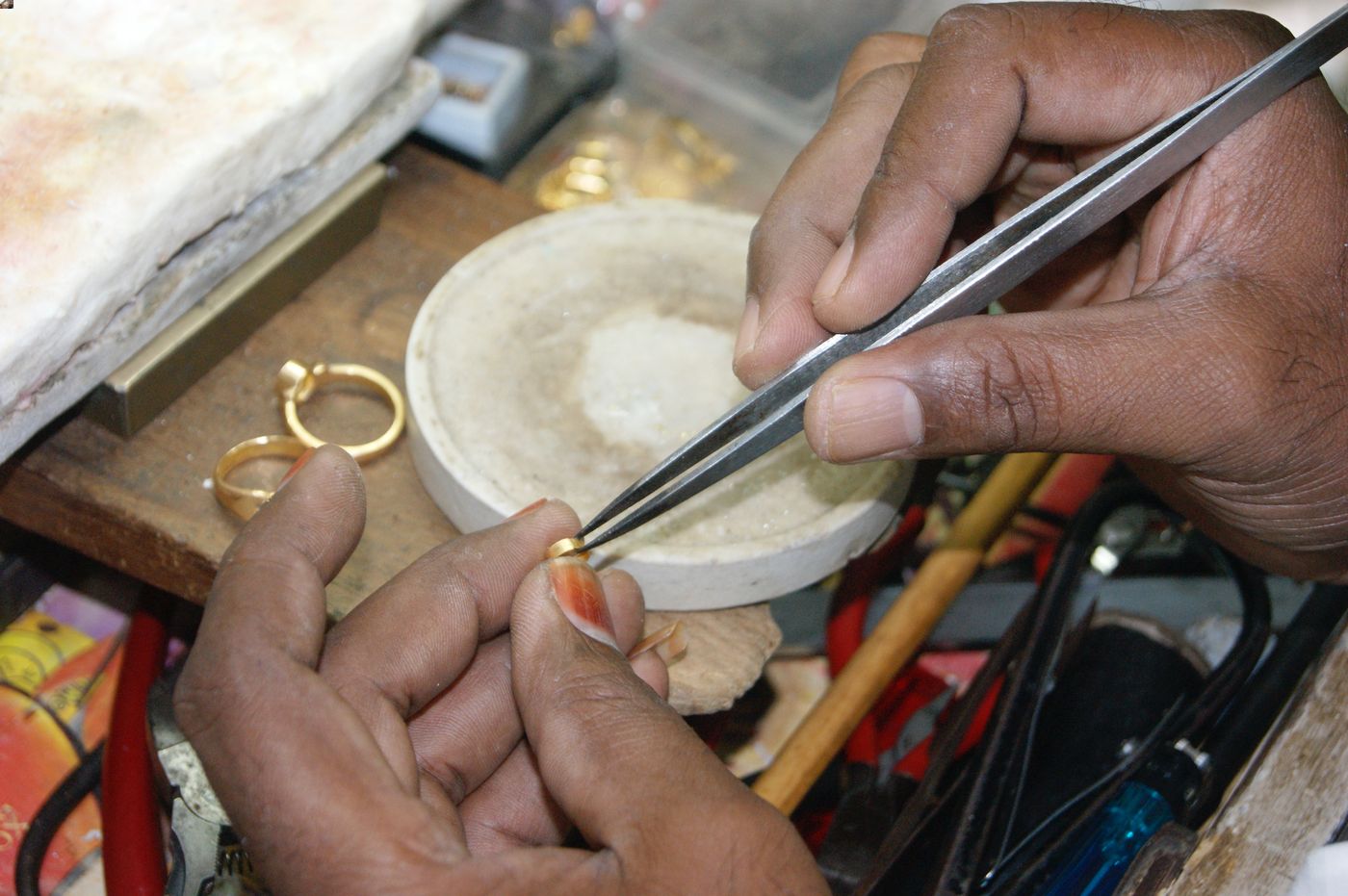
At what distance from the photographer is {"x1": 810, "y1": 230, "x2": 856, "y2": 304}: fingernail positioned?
973 millimetres

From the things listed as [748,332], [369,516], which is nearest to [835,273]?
[748,332]

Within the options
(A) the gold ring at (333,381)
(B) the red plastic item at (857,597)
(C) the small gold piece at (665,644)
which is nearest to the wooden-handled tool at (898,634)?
(B) the red plastic item at (857,597)

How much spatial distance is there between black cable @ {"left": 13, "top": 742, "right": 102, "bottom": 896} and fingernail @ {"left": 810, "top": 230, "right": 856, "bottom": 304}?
0.87 metres

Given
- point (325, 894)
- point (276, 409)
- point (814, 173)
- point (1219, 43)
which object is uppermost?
point (1219, 43)

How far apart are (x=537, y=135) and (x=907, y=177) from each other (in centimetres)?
89

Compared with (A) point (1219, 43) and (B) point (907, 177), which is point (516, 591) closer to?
(B) point (907, 177)

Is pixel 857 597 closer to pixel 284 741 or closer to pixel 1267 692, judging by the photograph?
pixel 1267 692

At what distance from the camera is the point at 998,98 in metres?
0.99

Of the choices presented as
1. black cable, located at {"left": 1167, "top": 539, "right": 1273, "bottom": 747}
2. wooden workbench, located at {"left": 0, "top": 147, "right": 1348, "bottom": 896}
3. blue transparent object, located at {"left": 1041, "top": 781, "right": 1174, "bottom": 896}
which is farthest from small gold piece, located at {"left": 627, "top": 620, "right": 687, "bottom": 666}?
black cable, located at {"left": 1167, "top": 539, "right": 1273, "bottom": 747}

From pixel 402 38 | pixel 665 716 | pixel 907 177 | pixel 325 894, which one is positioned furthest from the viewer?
pixel 402 38

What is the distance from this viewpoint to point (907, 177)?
3.24 ft

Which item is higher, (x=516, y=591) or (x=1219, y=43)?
(x=1219, y=43)

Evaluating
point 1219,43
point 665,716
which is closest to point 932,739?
point 665,716

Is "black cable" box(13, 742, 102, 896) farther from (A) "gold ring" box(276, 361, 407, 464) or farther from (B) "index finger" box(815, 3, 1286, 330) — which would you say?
(B) "index finger" box(815, 3, 1286, 330)
